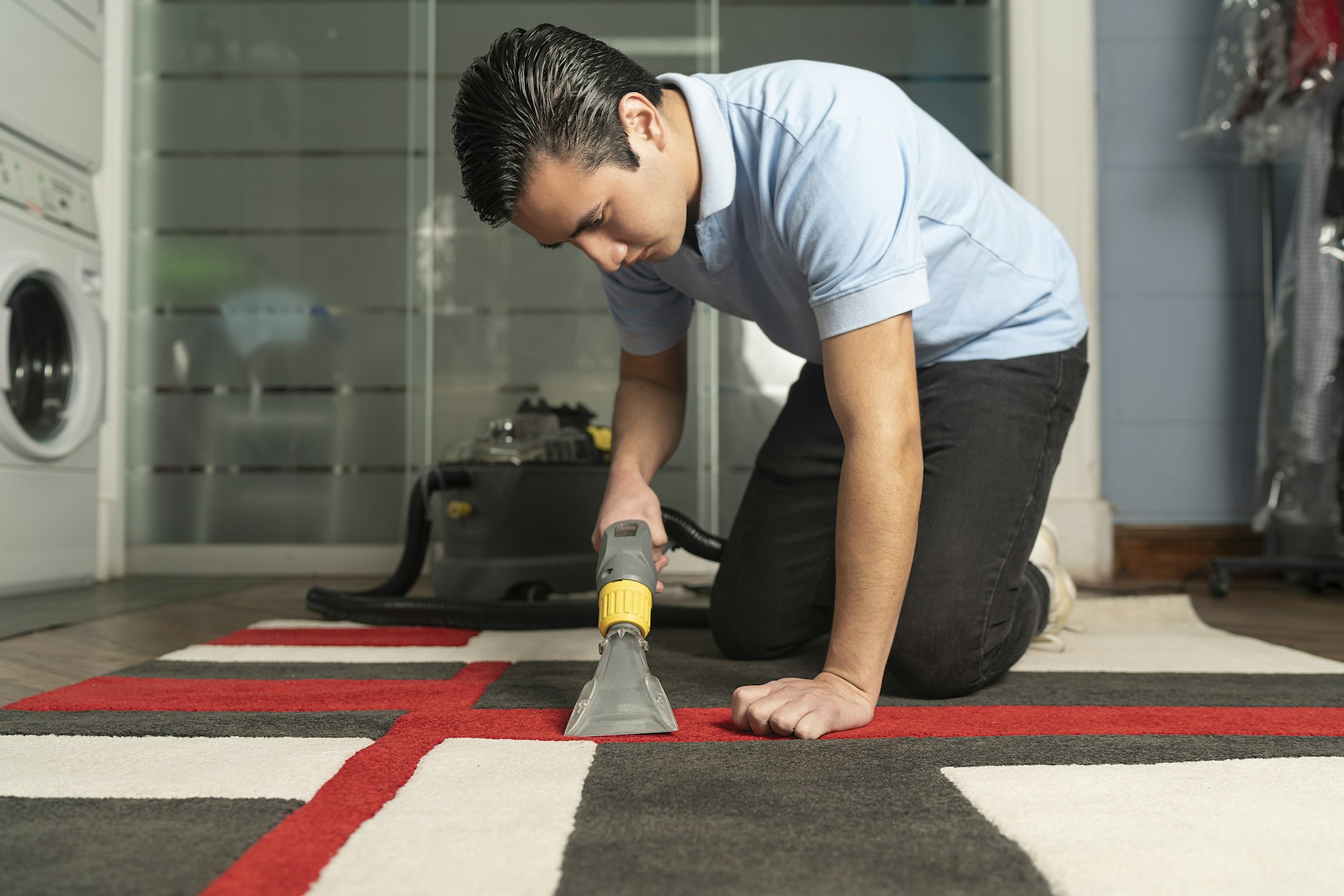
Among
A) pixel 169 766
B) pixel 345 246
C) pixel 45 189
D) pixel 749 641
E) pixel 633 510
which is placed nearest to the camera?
pixel 169 766

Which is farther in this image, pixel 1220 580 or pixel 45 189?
pixel 45 189

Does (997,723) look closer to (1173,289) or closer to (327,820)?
(327,820)

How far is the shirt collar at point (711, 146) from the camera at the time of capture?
0.95 meters

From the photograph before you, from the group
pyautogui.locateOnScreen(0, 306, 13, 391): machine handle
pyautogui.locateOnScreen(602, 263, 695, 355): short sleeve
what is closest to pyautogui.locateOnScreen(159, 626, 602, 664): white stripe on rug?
pyautogui.locateOnScreen(602, 263, 695, 355): short sleeve

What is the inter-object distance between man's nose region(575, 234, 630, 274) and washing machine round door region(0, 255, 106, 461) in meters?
1.80

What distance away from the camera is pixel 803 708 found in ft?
2.82

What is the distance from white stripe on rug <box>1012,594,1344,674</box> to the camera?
128cm

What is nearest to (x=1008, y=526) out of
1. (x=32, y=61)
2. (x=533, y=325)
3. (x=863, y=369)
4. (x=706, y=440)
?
(x=863, y=369)

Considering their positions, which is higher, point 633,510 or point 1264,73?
point 1264,73

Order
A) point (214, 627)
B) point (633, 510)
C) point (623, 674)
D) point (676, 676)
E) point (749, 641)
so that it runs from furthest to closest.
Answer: point (214, 627) → point (749, 641) → point (676, 676) → point (633, 510) → point (623, 674)

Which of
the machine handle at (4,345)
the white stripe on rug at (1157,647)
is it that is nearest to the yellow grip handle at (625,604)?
the white stripe on rug at (1157,647)

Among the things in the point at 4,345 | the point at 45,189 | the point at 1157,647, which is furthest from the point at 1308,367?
the point at 45,189

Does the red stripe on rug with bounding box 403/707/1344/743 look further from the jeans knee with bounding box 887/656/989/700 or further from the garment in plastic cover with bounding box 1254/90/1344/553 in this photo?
the garment in plastic cover with bounding box 1254/90/1344/553

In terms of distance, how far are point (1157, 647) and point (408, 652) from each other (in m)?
1.06
